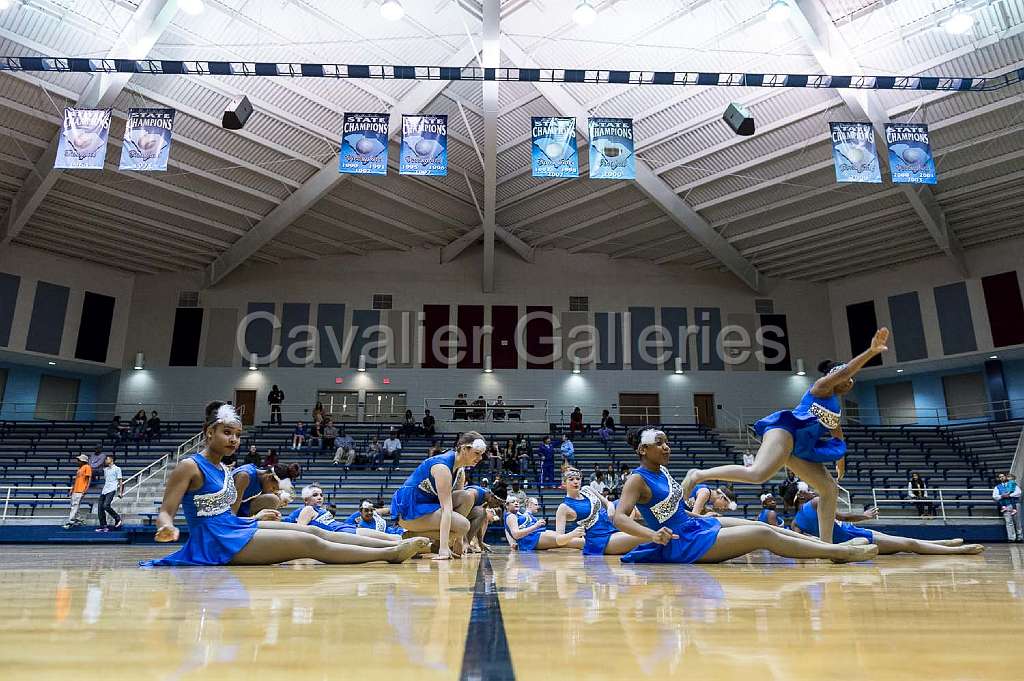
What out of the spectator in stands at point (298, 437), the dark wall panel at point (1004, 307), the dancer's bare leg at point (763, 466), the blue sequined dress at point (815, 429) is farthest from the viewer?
the dark wall panel at point (1004, 307)

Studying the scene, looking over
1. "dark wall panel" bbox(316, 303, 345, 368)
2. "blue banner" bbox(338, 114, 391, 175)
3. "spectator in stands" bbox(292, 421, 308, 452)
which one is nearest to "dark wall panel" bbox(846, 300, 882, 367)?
"dark wall panel" bbox(316, 303, 345, 368)

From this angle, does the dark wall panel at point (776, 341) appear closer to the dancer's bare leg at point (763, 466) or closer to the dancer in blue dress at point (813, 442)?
the dancer in blue dress at point (813, 442)

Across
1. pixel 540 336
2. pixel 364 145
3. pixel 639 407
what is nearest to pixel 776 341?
pixel 639 407

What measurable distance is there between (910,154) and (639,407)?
1284cm

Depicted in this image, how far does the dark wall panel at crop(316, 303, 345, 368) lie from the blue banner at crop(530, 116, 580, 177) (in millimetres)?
12994

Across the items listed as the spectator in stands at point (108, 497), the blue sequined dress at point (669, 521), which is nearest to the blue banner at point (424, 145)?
the spectator in stands at point (108, 497)

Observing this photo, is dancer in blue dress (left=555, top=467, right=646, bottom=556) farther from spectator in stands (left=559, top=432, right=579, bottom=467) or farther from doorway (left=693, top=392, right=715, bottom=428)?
doorway (left=693, top=392, right=715, bottom=428)

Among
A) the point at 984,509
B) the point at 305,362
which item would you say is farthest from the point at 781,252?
the point at 305,362

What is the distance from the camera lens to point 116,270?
78.5 ft

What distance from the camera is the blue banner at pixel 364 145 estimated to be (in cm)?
1328

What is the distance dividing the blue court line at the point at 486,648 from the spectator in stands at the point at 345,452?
15.8 meters

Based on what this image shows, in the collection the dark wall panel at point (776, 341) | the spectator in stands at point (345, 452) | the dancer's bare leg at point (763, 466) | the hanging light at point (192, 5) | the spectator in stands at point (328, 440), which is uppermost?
the hanging light at point (192, 5)

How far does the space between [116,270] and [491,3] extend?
17912mm

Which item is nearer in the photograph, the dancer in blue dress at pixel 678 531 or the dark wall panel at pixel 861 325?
the dancer in blue dress at pixel 678 531
